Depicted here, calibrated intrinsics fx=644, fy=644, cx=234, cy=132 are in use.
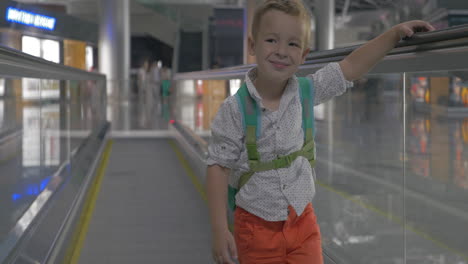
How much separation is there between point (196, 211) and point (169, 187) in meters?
1.41

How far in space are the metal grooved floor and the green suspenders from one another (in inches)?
90.4

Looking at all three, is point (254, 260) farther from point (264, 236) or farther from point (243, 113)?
point (243, 113)

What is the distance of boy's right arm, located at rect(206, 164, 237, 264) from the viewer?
2039 mm

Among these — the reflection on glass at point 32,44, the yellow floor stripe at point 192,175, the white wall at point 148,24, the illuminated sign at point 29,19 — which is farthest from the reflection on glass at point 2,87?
the white wall at point 148,24

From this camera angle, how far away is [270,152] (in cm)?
215

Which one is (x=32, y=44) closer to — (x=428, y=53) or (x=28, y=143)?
(x=28, y=143)

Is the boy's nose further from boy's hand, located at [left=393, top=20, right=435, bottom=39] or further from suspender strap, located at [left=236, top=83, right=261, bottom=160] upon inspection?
boy's hand, located at [left=393, top=20, right=435, bottom=39]

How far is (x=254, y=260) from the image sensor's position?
7.03 ft

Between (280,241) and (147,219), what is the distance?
12.0 ft

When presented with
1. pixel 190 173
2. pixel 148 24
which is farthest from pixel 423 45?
pixel 148 24

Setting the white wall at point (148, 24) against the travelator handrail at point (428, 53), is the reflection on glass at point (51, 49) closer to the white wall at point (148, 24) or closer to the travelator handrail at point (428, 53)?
the white wall at point (148, 24)

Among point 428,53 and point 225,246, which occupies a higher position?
point 428,53

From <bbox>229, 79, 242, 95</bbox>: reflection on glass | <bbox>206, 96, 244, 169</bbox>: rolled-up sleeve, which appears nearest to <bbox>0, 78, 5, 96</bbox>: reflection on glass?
<bbox>206, 96, 244, 169</bbox>: rolled-up sleeve

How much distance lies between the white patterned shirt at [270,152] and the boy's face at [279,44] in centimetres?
9
